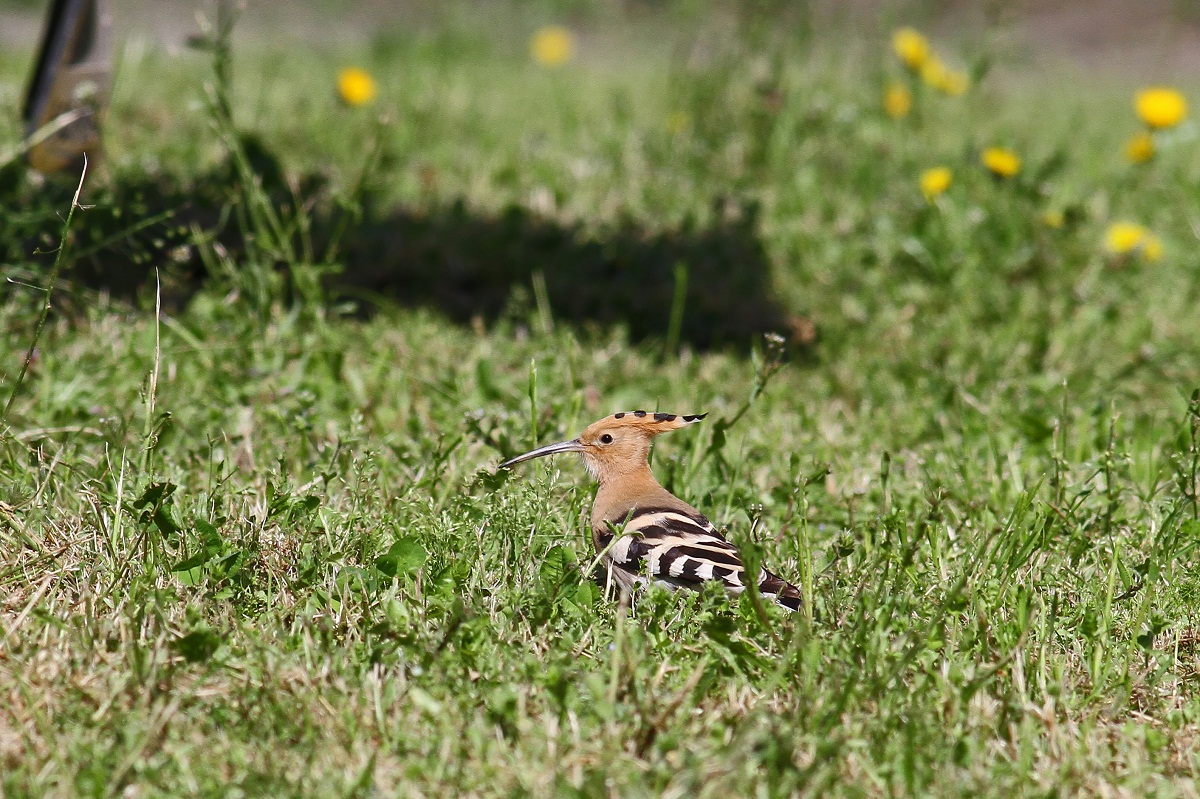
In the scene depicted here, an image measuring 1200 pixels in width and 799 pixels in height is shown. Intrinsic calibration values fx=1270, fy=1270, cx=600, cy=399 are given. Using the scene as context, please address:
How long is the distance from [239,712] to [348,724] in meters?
0.22

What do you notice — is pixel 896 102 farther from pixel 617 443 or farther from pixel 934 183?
pixel 617 443

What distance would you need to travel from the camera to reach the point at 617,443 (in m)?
3.72

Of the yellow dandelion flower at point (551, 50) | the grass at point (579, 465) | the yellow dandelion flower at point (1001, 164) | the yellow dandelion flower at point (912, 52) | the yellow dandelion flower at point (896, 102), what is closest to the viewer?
the grass at point (579, 465)

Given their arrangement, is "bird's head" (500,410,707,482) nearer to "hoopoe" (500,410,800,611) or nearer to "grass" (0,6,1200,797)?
"hoopoe" (500,410,800,611)

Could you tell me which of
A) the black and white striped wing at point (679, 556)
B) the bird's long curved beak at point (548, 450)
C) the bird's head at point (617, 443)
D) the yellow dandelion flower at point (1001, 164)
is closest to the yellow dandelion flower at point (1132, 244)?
the yellow dandelion flower at point (1001, 164)

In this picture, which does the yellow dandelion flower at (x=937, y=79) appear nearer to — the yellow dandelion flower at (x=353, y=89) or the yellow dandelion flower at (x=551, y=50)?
the yellow dandelion flower at (x=353, y=89)

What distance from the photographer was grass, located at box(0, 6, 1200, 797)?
2.54 m

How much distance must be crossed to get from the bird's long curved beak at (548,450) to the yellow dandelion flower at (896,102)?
4.63m

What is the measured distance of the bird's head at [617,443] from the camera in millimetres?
3693

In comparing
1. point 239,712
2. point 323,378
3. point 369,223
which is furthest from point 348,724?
point 369,223

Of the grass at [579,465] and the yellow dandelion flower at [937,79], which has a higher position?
the yellow dandelion flower at [937,79]

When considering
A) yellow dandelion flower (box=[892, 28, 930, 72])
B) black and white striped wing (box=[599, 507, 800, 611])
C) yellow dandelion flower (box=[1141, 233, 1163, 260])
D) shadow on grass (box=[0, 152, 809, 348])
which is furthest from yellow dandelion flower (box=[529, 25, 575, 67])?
black and white striped wing (box=[599, 507, 800, 611])

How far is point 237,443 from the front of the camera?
3.90 metres

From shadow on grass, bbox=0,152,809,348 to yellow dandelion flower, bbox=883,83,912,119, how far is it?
188 centimetres
